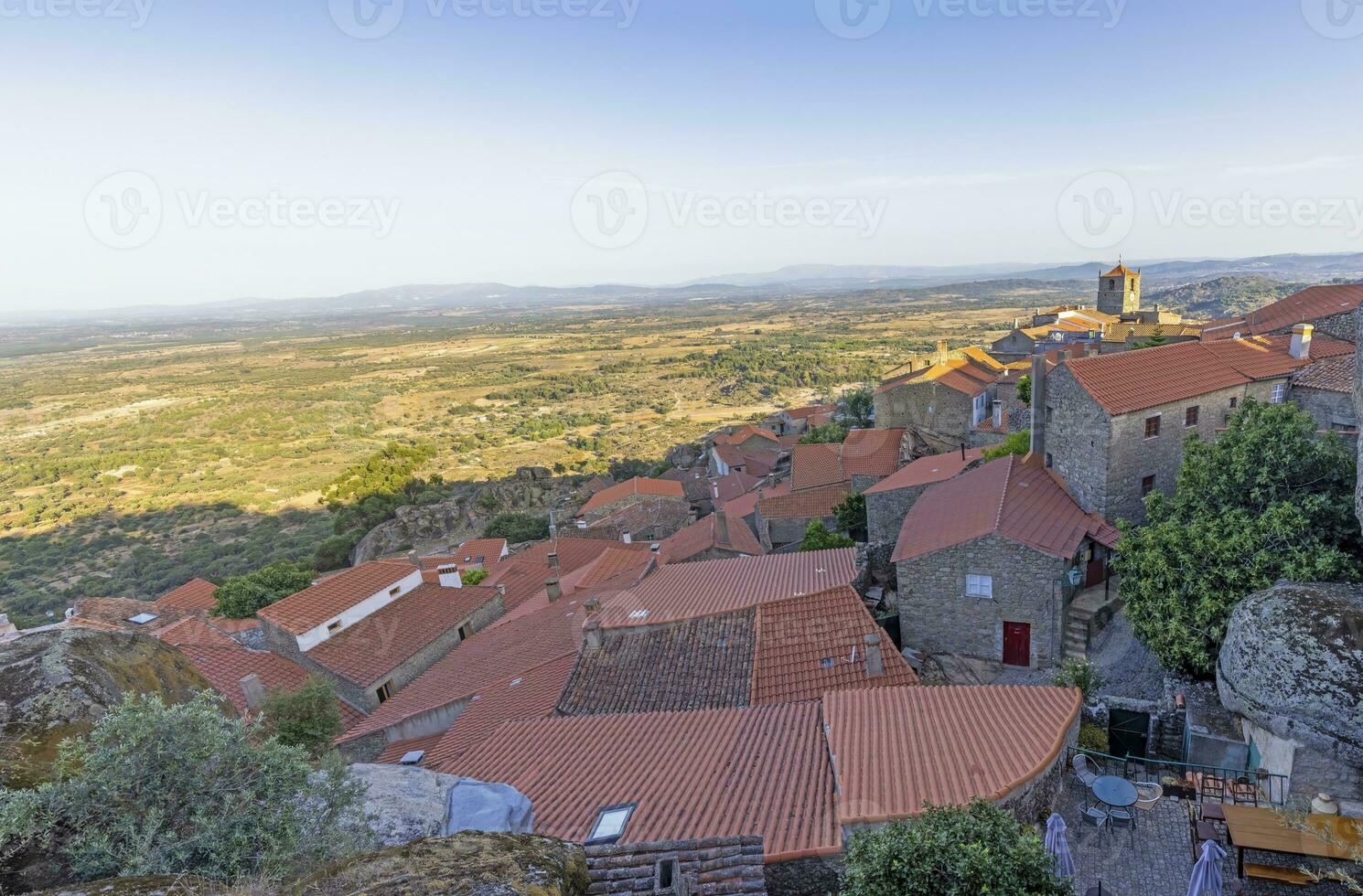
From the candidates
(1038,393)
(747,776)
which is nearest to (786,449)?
(1038,393)

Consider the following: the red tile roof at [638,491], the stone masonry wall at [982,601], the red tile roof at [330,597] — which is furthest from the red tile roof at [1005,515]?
the red tile roof at [638,491]

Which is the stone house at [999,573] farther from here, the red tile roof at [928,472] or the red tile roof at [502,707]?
the red tile roof at [502,707]

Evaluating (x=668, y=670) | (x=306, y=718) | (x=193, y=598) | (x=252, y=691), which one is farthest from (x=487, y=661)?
(x=193, y=598)

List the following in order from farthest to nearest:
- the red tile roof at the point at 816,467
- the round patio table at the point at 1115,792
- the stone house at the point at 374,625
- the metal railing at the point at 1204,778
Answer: the red tile roof at the point at 816,467
the stone house at the point at 374,625
the metal railing at the point at 1204,778
the round patio table at the point at 1115,792

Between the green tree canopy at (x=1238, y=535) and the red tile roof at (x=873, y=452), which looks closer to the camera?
the green tree canopy at (x=1238, y=535)

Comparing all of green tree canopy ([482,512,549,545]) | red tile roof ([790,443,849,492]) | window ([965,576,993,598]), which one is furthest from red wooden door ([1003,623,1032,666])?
green tree canopy ([482,512,549,545])

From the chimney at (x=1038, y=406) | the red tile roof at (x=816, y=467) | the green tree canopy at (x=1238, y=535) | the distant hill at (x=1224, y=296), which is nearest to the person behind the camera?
the green tree canopy at (x=1238, y=535)

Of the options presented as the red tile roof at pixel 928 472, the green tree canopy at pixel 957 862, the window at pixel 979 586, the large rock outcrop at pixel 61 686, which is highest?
the large rock outcrop at pixel 61 686

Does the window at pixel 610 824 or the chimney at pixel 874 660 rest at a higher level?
the window at pixel 610 824
